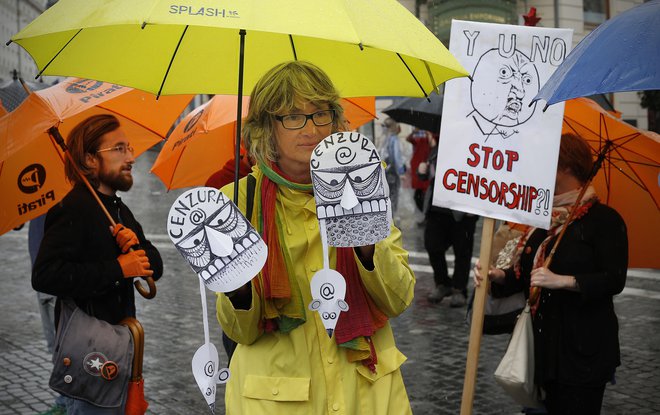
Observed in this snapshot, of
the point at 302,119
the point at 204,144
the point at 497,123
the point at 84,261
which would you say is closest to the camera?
the point at 302,119

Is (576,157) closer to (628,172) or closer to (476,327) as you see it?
(628,172)

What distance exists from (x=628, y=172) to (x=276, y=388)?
246 centimetres

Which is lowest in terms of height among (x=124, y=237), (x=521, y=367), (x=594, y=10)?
(x=521, y=367)

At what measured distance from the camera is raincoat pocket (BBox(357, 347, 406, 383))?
2.71 metres

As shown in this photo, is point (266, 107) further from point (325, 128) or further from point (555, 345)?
point (555, 345)

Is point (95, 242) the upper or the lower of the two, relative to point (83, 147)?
lower

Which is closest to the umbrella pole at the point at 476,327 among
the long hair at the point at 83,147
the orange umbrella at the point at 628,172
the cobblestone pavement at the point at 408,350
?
the orange umbrella at the point at 628,172

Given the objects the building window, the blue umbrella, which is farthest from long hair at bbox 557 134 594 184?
the building window

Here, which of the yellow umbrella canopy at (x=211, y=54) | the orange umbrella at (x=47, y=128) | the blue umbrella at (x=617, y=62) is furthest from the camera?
the orange umbrella at (x=47, y=128)

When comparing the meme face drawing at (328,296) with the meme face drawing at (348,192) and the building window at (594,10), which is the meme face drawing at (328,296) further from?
the building window at (594,10)

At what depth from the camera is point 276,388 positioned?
2676 mm

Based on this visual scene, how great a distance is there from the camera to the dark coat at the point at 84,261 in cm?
376

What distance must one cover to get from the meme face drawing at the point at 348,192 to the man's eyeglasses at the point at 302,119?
0.27 m

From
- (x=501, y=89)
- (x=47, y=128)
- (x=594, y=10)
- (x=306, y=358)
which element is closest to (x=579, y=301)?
(x=501, y=89)
